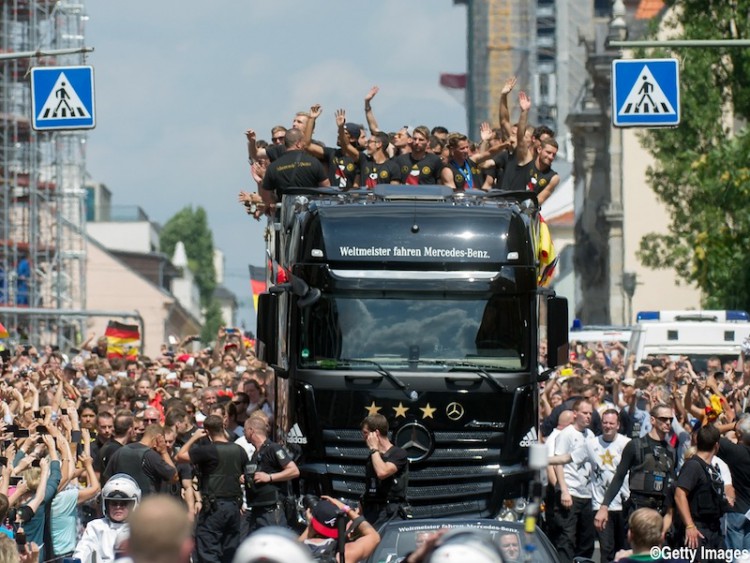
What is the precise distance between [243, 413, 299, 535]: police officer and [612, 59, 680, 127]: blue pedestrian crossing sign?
7289 mm

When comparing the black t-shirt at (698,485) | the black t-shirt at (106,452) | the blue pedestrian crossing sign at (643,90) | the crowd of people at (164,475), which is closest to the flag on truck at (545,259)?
the crowd of people at (164,475)

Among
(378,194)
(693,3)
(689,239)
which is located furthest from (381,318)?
(689,239)

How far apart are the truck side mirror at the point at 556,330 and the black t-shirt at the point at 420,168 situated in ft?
10.5

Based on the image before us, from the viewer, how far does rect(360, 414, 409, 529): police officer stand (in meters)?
15.0

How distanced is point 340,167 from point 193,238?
152 m

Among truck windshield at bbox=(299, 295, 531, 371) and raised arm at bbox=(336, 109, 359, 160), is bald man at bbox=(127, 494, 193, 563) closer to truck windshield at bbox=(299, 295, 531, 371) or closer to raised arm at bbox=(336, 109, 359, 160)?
truck windshield at bbox=(299, 295, 531, 371)

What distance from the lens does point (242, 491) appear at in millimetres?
16625

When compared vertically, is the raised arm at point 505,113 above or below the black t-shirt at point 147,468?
above

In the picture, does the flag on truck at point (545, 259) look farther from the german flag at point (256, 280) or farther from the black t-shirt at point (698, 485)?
the german flag at point (256, 280)

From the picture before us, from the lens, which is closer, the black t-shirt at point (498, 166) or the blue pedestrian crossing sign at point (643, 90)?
the black t-shirt at point (498, 166)

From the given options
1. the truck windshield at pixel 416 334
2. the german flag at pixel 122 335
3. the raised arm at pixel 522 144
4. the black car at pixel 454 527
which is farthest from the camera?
the german flag at pixel 122 335

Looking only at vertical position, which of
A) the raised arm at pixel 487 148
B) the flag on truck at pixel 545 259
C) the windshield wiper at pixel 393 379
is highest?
the raised arm at pixel 487 148

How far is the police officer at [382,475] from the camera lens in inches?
592

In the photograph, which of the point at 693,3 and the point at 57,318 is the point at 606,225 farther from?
the point at 693,3
